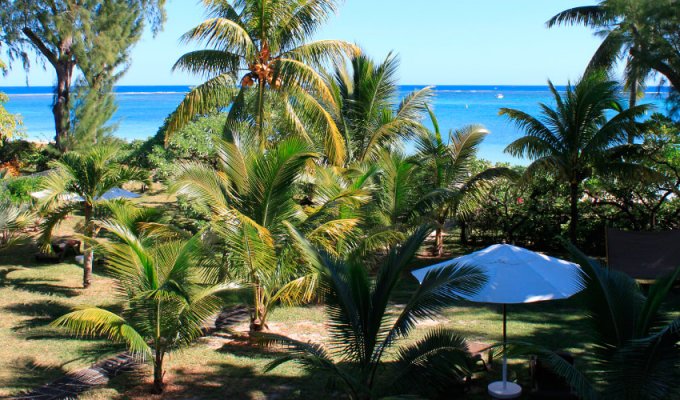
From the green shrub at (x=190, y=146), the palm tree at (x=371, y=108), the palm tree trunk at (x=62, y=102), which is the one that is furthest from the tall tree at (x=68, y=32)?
the palm tree at (x=371, y=108)

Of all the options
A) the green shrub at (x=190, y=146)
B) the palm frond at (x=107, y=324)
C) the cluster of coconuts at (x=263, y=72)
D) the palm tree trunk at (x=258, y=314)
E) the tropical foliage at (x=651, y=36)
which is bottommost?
the palm tree trunk at (x=258, y=314)

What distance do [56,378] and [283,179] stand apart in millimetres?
3866

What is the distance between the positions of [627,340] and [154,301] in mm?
4918

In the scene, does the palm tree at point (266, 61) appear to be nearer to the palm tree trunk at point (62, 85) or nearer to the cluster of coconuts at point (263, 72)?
the cluster of coconuts at point (263, 72)

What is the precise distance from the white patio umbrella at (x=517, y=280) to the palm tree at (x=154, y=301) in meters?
2.89

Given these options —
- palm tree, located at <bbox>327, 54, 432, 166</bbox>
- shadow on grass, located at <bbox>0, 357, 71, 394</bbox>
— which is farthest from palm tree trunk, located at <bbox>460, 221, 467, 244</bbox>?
shadow on grass, located at <bbox>0, 357, 71, 394</bbox>

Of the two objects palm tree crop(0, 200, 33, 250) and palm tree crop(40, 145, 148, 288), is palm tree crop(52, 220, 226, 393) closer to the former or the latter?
palm tree crop(40, 145, 148, 288)

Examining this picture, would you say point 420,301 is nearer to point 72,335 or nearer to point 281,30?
point 72,335

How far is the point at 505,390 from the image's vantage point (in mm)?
7004

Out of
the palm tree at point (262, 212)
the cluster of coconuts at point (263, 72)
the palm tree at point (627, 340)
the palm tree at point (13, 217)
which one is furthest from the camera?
the palm tree at point (13, 217)

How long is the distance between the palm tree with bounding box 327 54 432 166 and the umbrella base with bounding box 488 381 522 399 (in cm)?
915

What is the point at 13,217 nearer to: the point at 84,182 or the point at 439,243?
the point at 84,182

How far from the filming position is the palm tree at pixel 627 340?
16.4 ft

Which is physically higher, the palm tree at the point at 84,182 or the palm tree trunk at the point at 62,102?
the palm tree trunk at the point at 62,102
